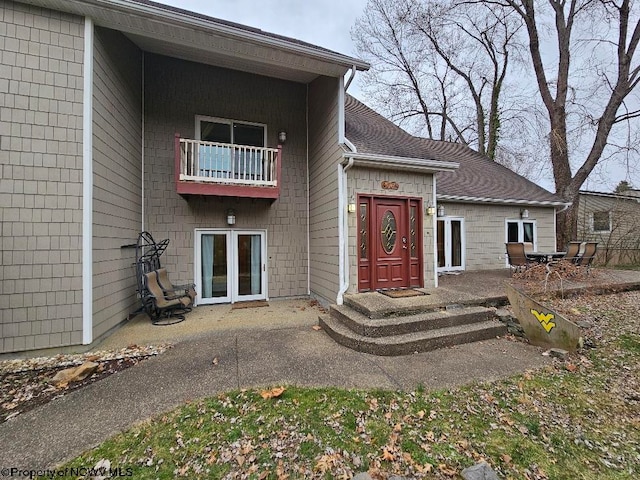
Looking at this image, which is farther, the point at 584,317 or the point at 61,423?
the point at 584,317

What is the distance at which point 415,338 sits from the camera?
404 cm

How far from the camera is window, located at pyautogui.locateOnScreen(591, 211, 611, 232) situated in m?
13.8

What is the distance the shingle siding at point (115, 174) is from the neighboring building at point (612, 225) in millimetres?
17413

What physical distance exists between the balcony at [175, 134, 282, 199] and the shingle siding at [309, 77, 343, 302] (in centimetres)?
109

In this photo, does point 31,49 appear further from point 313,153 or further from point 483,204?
point 483,204

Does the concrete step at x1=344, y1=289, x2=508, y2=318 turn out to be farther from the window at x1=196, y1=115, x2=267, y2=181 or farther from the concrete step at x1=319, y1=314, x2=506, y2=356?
the window at x1=196, y1=115, x2=267, y2=181

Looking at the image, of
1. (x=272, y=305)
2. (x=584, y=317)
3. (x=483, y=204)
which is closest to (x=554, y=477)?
(x=584, y=317)

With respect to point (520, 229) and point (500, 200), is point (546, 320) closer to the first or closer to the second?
point (500, 200)

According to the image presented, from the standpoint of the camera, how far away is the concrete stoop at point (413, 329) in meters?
3.97

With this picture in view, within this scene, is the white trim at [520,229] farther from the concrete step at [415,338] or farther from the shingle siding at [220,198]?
the shingle siding at [220,198]

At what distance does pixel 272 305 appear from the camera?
22.0ft

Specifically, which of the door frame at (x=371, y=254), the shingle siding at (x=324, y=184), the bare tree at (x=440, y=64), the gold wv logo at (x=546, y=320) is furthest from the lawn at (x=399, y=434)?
the bare tree at (x=440, y=64)

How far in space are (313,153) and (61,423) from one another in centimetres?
660

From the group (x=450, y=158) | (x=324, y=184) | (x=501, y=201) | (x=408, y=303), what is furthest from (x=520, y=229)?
(x=324, y=184)
